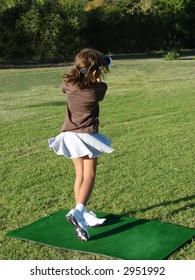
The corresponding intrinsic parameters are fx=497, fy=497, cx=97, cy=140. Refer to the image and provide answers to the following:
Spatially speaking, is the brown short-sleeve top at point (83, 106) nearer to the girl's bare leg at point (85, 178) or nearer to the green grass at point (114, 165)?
the girl's bare leg at point (85, 178)

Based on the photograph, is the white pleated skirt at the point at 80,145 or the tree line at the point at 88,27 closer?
the white pleated skirt at the point at 80,145

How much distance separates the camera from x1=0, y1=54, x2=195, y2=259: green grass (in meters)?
5.30

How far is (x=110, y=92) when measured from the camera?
1667 cm

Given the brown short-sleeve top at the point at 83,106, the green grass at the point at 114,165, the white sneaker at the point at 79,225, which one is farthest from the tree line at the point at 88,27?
the white sneaker at the point at 79,225

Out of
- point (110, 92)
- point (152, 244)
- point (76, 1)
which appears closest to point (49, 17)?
point (76, 1)

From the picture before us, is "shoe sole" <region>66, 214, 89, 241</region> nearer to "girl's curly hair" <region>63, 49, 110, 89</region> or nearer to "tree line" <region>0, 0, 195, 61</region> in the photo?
"girl's curly hair" <region>63, 49, 110, 89</region>

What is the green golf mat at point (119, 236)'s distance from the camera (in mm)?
4266

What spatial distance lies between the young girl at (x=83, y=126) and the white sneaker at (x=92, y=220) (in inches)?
5.5

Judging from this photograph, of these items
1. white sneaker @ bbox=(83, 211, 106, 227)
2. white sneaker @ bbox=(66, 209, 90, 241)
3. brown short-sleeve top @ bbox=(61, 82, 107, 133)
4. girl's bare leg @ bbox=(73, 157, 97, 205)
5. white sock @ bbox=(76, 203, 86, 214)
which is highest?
brown short-sleeve top @ bbox=(61, 82, 107, 133)

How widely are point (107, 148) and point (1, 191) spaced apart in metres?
2.18

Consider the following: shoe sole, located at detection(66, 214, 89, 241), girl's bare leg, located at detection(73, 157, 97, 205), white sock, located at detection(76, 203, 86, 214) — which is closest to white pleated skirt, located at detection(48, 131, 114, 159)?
girl's bare leg, located at detection(73, 157, 97, 205)

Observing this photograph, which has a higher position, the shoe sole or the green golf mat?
the shoe sole

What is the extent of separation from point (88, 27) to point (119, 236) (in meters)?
35.7

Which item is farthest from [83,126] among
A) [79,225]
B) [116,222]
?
[116,222]
